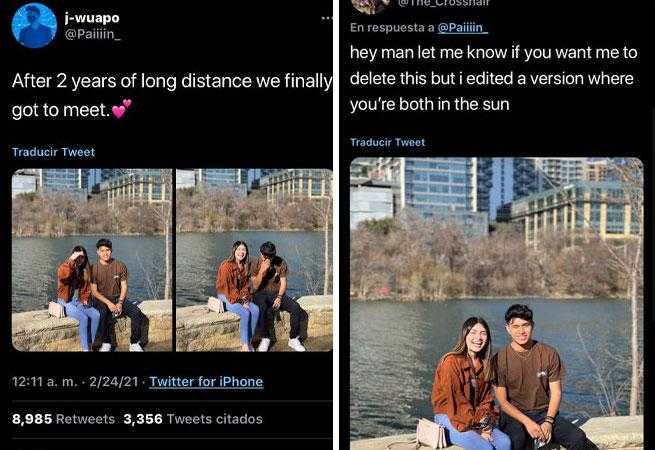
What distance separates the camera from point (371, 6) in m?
5.80

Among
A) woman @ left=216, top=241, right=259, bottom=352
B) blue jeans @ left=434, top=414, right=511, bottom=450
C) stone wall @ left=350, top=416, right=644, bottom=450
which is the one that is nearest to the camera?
blue jeans @ left=434, top=414, right=511, bottom=450

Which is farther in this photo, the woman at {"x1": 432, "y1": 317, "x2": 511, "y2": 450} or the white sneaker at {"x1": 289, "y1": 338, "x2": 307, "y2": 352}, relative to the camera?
the white sneaker at {"x1": 289, "y1": 338, "x2": 307, "y2": 352}

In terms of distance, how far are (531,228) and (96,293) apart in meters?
2.66

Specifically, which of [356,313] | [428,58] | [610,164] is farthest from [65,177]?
[610,164]

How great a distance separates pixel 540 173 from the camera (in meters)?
5.84

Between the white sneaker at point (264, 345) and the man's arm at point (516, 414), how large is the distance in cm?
138

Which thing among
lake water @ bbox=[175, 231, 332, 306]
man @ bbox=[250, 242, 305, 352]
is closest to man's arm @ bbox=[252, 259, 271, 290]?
man @ bbox=[250, 242, 305, 352]

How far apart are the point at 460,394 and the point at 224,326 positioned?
4.77ft

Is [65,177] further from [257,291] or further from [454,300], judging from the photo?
[454,300]

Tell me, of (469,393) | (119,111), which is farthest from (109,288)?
(469,393)

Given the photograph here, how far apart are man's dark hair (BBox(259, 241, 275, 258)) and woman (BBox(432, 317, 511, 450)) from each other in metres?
1.20

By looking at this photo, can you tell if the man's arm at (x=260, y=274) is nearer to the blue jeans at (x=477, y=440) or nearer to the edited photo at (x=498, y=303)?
the edited photo at (x=498, y=303)

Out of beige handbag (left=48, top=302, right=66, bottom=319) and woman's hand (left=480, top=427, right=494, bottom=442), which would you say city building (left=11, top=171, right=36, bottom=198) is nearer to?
beige handbag (left=48, top=302, right=66, bottom=319)

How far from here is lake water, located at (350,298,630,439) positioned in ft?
18.9
